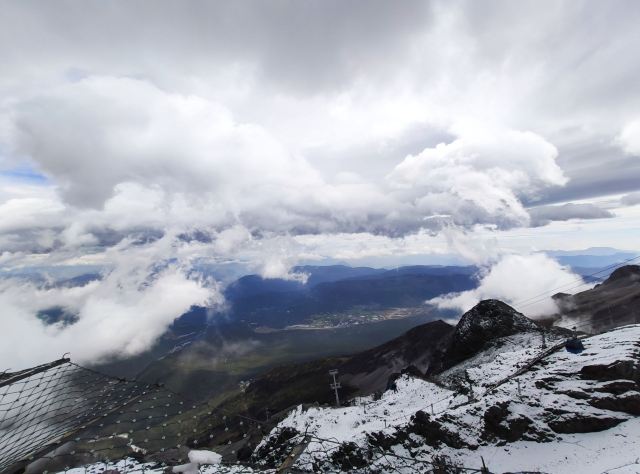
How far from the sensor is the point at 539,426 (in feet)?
129

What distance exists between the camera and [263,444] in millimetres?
79688

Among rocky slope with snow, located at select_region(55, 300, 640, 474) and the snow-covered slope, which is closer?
rocky slope with snow, located at select_region(55, 300, 640, 474)

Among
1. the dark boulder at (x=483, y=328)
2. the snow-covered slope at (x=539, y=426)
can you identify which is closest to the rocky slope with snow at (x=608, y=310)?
the dark boulder at (x=483, y=328)

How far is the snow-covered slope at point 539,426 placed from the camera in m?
34.9

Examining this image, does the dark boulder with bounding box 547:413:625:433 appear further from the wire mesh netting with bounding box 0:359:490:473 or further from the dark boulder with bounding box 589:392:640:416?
the wire mesh netting with bounding box 0:359:490:473

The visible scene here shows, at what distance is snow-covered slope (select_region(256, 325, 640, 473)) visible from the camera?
3494cm

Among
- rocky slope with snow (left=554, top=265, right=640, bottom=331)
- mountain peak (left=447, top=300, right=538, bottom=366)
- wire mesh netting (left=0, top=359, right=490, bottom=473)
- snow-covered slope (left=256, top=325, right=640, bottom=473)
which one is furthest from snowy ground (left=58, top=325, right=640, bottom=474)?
rocky slope with snow (left=554, top=265, right=640, bottom=331)


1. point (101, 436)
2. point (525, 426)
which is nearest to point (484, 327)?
point (525, 426)

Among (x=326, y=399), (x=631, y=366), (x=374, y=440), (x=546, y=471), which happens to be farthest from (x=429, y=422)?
(x=326, y=399)

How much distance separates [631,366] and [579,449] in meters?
12.9

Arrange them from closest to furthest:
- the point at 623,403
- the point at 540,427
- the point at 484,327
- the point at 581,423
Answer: the point at 623,403 → the point at 581,423 → the point at 540,427 → the point at 484,327

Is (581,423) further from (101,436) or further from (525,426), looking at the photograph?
(101,436)

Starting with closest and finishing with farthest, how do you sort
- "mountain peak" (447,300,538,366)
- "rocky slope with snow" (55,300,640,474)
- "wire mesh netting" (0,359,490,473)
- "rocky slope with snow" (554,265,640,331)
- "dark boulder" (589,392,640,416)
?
"wire mesh netting" (0,359,490,473), "rocky slope with snow" (55,300,640,474), "dark boulder" (589,392,640,416), "mountain peak" (447,300,538,366), "rocky slope with snow" (554,265,640,331)

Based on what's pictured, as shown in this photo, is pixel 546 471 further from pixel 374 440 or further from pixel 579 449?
pixel 374 440
